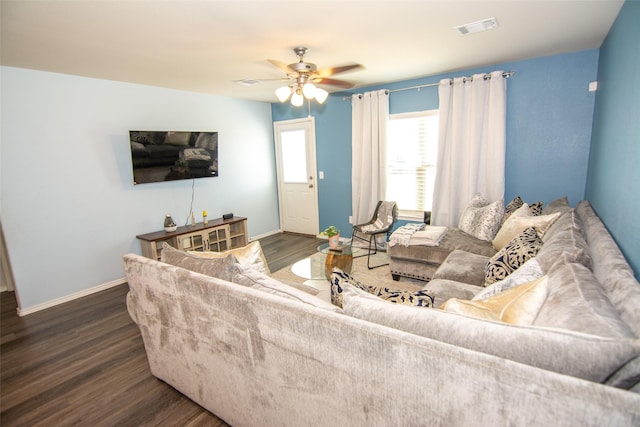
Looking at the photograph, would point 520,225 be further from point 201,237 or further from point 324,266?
point 201,237

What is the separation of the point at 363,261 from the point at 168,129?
3.26m

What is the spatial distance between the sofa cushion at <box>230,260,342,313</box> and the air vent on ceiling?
94.7 inches

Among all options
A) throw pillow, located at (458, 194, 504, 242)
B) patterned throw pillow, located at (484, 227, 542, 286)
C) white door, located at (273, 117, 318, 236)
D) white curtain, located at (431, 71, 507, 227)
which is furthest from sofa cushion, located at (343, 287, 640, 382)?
white door, located at (273, 117, 318, 236)

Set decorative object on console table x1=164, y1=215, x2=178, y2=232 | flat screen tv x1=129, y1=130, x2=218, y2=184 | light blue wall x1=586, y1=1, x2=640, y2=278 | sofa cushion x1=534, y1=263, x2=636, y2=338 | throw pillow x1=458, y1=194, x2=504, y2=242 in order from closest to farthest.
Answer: sofa cushion x1=534, y1=263, x2=636, y2=338 → light blue wall x1=586, y1=1, x2=640, y2=278 → throw pillow x1=458, y1=194, x2=504, y2=242 → flat screen tv x1=129, y1=130, x2=218, y2=184 → decorative object on console table x1=164, y1=215, x2=178, y2=232

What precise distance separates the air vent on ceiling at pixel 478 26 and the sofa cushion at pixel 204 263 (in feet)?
8.12

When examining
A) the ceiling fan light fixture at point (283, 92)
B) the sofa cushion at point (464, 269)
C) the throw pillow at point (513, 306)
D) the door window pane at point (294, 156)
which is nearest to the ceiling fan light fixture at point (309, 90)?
the ceiling fan light fixture at point (283, 92)

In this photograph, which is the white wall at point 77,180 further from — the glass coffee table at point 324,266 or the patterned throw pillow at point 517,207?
the patterned throw pillow at point 517,207

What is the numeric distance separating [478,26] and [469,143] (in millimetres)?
1722

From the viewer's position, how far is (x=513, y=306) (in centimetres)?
122

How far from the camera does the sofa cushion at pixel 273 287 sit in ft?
4.56

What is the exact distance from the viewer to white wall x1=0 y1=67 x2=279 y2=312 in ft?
10.6

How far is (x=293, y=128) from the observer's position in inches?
225

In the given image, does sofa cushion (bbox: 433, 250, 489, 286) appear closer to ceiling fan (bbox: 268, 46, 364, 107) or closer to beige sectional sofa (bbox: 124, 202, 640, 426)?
beige sectional sofa (bbox: 124, 202, 640, 426)

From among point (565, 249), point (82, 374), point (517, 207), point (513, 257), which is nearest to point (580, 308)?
point (565, 249)
